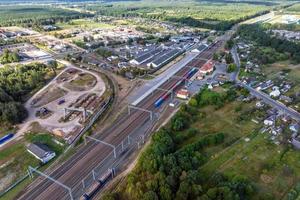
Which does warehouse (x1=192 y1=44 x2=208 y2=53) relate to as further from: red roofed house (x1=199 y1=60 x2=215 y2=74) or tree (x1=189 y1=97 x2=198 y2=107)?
tree (x1=189 y1=97 x2=198 y2=107)

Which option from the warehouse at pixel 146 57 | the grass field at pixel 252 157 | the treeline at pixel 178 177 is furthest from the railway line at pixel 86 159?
the warehouse at pixel 146 57

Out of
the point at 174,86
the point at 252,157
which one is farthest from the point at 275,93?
the point at 252,157

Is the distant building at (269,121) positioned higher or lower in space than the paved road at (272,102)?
higher

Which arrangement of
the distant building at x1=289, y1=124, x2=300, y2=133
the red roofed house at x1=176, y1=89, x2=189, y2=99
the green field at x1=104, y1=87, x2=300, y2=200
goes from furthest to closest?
1. the red roofed house at x1=176, y1=89, x2=189, y2=99
2. the distant building at x1=289, y1=124, x2=300, y2=133
3. the green field at x1=104, y1=87, x2=300, y2=200

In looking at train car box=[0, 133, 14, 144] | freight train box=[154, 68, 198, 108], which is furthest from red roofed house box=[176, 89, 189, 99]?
train car box=[0, 133, 14, 144]

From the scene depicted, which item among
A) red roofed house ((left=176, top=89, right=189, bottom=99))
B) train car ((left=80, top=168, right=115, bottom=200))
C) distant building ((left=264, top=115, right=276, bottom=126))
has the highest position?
distant building ((left=264, top=115, right=276, bottom=126))

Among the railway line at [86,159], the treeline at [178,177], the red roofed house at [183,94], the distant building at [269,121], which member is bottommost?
the railway line at [86,159]

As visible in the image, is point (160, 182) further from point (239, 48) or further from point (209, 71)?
point (239, 48)

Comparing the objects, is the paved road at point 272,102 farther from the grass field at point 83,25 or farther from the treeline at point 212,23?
the grass field at point 83,25
